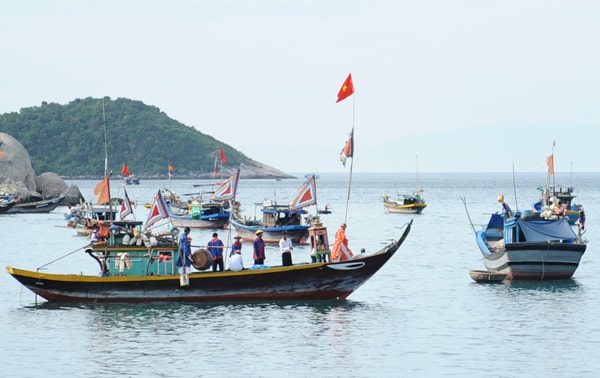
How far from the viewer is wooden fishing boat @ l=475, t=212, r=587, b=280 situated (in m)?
42.5

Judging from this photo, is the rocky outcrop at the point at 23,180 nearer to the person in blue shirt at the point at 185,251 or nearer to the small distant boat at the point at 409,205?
the small distant boat at the point at 409,205

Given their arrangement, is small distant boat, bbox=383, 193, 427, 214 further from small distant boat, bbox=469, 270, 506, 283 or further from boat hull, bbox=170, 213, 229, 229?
small distant boat, bbox=469, 270, 506, 283

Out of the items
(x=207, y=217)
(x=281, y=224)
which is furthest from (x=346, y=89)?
(x=207, y=217)

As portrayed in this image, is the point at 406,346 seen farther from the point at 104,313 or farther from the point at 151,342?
the point at 104,313

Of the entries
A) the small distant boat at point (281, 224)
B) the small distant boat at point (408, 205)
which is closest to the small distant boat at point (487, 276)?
the small distant boat at point (281, 224)

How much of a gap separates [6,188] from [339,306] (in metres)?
92.8

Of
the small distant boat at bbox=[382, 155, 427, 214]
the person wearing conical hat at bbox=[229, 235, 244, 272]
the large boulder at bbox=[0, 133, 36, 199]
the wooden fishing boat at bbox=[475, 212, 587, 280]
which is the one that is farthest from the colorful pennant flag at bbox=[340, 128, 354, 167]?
the large boulder at bbox=[0, 133, 36, 199]

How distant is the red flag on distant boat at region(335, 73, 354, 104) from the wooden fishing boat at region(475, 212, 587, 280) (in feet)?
31.9

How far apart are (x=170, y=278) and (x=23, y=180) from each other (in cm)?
10203

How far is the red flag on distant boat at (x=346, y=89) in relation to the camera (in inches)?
1489

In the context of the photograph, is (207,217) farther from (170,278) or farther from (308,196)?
(170,278)

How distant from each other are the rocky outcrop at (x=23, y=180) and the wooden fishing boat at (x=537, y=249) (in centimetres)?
8900

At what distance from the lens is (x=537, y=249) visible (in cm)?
4247

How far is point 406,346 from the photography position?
1196 inches
